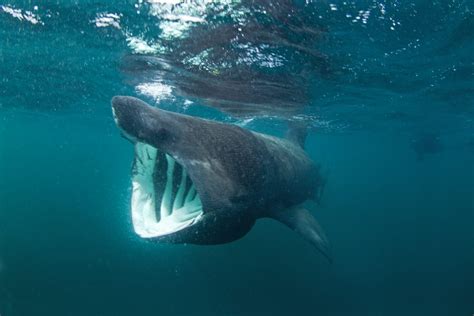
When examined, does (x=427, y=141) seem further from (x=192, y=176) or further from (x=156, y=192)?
(x=192, y=176)

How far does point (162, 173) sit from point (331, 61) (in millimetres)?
8348

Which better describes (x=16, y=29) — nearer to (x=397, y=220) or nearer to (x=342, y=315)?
(x=342, y=315)

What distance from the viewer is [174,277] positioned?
1956 cm

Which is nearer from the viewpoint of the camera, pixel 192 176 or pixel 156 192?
pixel 192 176

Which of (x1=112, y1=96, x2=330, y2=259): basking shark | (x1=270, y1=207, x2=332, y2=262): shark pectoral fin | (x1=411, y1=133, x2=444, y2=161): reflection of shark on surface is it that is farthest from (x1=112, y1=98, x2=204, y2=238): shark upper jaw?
(x1=411, y1=133, x2=444, y2=161): reflection of shark on surface

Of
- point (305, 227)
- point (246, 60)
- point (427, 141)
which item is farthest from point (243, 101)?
point (427, 141)

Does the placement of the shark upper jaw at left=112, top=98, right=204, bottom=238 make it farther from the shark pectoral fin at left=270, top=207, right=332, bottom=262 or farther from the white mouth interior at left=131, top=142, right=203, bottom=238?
the shark pectoral fin at left=270, top=207, right=332, bottom=262

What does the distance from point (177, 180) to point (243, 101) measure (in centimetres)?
1292

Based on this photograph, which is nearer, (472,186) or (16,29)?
(16,29)

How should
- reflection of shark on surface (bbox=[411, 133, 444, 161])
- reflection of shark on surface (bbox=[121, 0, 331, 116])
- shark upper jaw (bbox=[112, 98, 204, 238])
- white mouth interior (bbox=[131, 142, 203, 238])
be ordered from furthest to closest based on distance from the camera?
reflection of shark on surface (bbox=[411, 133, 444, 161]) → reflection of shark on surface (bbox=[121, 0, 331, 116]) → white mouth interior (bbox=[131, 142, 203, 238]) → shark upper jaw (bbox=[112, 98, 204, 238])

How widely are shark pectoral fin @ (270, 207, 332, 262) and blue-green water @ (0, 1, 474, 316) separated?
428 cm

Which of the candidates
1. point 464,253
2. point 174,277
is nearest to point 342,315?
point 174,277

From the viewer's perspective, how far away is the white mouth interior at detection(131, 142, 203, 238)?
4.00 metres

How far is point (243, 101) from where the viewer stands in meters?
17.2
